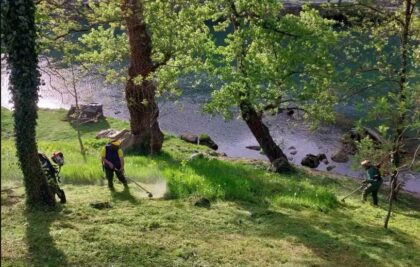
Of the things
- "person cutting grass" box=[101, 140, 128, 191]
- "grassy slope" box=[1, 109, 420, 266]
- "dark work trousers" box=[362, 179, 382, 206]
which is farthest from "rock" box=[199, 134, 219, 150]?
"person cutting grass" box=[101, 140, 128, 191]

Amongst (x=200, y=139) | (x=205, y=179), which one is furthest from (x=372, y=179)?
(x=200, y=139)

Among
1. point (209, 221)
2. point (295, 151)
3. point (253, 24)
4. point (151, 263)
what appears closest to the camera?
point (151, 263)

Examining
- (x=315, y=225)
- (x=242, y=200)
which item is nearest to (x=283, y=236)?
(x=315, y=225)

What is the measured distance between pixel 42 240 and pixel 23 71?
376 centimetres

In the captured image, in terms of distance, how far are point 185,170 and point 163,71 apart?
462cm

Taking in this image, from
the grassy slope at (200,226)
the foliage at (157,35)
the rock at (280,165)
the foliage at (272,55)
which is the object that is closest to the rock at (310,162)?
the rock at (280,165)

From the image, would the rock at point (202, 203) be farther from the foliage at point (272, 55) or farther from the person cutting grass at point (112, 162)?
the foliage at point (272, 55)

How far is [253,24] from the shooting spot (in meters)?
21.4

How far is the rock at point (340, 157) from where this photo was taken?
31.5 m

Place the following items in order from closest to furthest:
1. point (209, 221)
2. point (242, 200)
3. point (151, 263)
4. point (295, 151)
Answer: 1. point (151, 263)
2. point (209, 221)
3. point (242, 200)
4. point (295, 151)

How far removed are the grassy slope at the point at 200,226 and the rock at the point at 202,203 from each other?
221 mm

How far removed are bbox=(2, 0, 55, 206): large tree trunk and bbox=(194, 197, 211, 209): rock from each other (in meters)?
5.39

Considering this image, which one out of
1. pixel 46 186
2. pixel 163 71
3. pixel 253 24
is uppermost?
pixel 253 24

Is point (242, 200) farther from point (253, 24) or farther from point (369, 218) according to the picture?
point (253, 24)
